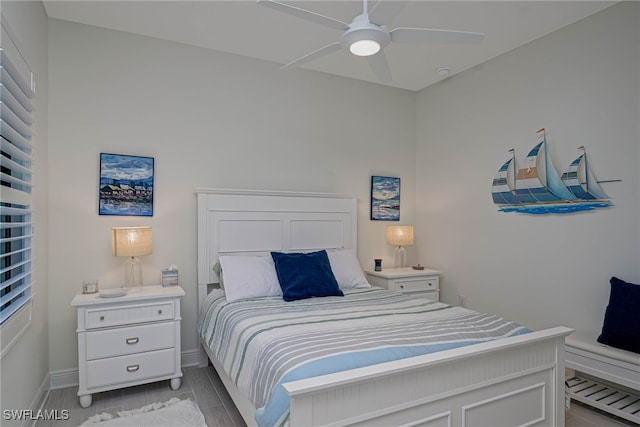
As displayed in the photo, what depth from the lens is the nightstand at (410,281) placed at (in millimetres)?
4027

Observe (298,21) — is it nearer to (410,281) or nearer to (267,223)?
(267,223)

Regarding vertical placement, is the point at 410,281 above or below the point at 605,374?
above

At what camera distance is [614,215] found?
2.86 meters

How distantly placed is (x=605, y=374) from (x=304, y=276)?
211 centimetres

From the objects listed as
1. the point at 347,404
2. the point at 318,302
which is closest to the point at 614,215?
the point at 318,302

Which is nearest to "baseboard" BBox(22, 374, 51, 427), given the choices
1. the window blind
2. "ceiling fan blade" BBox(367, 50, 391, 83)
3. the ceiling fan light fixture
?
the window blind

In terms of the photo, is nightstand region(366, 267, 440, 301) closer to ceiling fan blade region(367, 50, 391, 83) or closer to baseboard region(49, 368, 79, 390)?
ceiling fan blade region(367, 50, 391, 83)

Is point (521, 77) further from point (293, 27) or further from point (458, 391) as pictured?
point (458, 391)

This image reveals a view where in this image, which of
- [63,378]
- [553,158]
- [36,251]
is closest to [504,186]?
[553,158]

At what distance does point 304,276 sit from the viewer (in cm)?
311

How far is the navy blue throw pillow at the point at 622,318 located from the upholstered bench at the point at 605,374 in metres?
0.05

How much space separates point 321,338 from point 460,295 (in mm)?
2612

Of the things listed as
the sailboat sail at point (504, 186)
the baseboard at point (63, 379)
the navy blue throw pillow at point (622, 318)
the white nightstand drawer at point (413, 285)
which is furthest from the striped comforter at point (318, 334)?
the sailboat sail at point (504, 186)

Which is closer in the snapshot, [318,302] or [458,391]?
[458,391]
